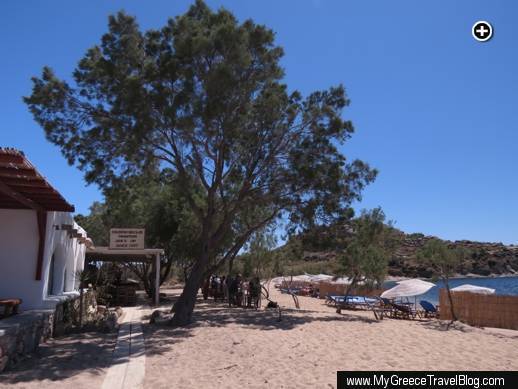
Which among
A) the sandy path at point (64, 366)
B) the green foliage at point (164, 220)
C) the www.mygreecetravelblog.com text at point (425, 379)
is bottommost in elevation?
the sandy path at point (64, 366)

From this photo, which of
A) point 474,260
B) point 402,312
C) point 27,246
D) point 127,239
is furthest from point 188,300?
point 474,260

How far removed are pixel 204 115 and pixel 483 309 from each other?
15186mm

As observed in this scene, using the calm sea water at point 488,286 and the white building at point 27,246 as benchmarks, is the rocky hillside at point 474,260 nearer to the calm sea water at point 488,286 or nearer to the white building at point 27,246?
the calm sea water at point 488,286

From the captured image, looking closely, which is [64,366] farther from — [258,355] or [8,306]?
[258,355]

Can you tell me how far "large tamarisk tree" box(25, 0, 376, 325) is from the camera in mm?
13406

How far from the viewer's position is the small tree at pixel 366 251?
21.1m

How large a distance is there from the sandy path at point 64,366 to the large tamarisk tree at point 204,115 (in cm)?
404

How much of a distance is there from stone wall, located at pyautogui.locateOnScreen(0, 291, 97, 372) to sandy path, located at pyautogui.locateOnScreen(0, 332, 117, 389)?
0.63ft

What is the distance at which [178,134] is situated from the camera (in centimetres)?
1464

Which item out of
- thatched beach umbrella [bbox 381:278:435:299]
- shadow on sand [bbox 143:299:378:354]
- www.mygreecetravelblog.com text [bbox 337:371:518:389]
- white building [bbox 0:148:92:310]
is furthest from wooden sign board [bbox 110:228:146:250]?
www.mygreecetravelblog.com text [bbox 337:371:518:389]

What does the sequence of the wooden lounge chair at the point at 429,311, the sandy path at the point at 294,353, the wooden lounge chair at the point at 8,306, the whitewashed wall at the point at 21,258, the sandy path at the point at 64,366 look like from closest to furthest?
the sandy path at the point at 64,366 → the sandy path at the point at 294,353 → the wooden lounge chair at the point at 8,306 → the whitewashed wall at the point at 21,258 → the wooden lounge chair at the point at 429,311

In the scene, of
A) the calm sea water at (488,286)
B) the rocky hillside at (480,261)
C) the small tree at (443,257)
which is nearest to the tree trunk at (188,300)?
the small tree at (443,257)

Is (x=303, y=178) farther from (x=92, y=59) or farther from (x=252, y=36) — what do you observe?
(x=92, y=59)

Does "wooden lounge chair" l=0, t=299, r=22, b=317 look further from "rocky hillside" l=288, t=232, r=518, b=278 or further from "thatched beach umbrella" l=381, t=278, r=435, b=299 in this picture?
"rocky hillside" l=288, t=232, r=518, b=278
